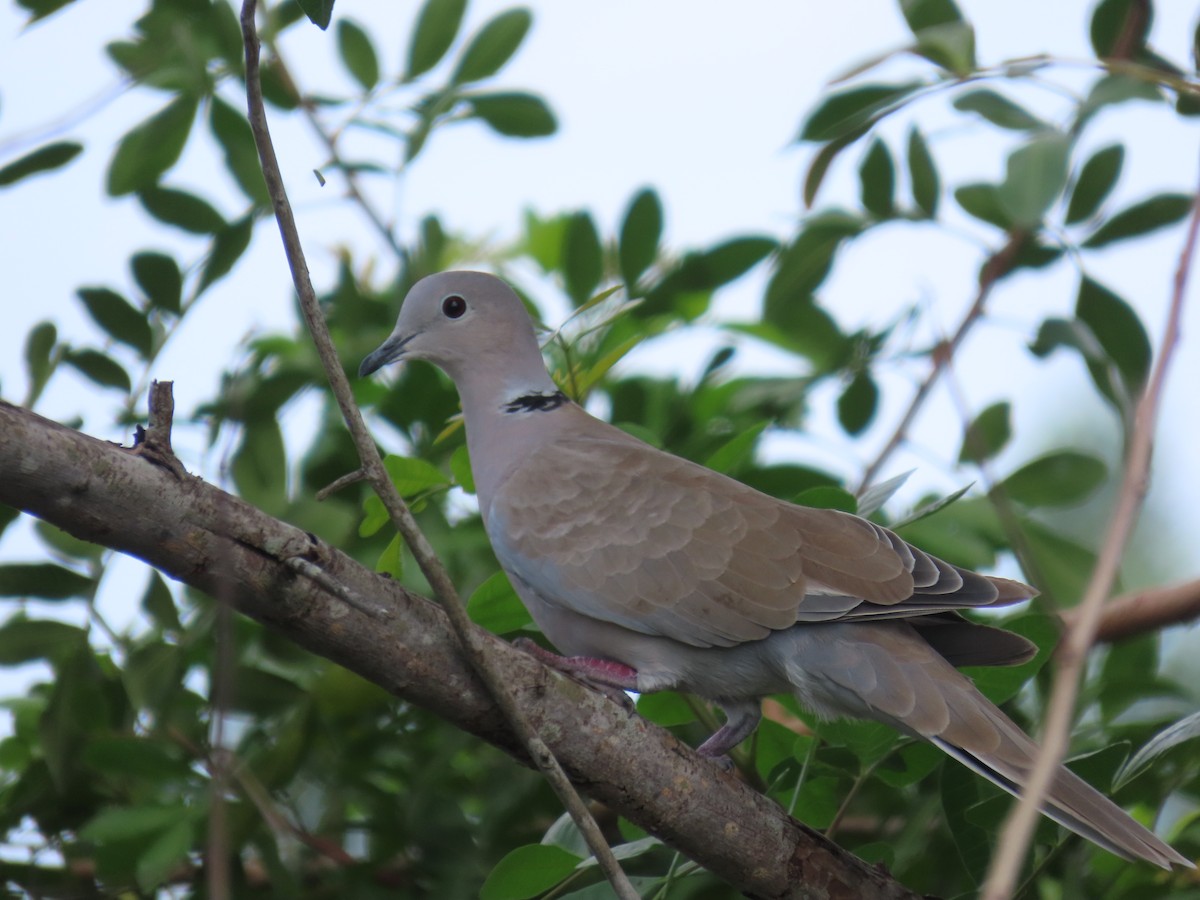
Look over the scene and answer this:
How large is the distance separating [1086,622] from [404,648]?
1011mm

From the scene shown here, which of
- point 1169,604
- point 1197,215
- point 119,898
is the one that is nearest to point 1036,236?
point 1169,604

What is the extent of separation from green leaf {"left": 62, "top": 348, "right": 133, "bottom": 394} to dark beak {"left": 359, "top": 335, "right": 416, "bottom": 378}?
473mm

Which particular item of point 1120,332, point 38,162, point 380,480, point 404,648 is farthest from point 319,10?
point 1120,332

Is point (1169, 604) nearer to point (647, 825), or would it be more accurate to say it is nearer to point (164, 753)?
point (647, 825)

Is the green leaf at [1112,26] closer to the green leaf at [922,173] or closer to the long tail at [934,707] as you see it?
the green leaf at [922,173]

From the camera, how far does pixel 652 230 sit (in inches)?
113

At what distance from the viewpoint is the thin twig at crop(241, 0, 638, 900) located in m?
1.38

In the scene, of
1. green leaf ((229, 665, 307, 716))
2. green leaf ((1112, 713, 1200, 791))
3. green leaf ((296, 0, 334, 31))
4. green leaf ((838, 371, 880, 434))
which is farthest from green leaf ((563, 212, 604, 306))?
green leaf ((296, 0, 334, 31))

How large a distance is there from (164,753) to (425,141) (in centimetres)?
135

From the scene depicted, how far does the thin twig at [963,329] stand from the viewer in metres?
2.57

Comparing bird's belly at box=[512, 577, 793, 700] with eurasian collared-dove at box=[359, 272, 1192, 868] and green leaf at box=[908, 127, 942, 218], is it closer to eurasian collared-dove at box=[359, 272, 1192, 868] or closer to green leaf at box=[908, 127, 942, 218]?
eurasian collared-dove at box=[359, 272, 1192, 868]

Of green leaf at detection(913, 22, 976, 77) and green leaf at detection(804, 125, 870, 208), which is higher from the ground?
green leaf at detection(913, 22, 976, 77)

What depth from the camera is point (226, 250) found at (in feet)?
8.21

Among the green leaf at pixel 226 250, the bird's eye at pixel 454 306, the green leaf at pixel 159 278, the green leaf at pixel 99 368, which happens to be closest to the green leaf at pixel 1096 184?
the bird's eye at pixel 454 306
